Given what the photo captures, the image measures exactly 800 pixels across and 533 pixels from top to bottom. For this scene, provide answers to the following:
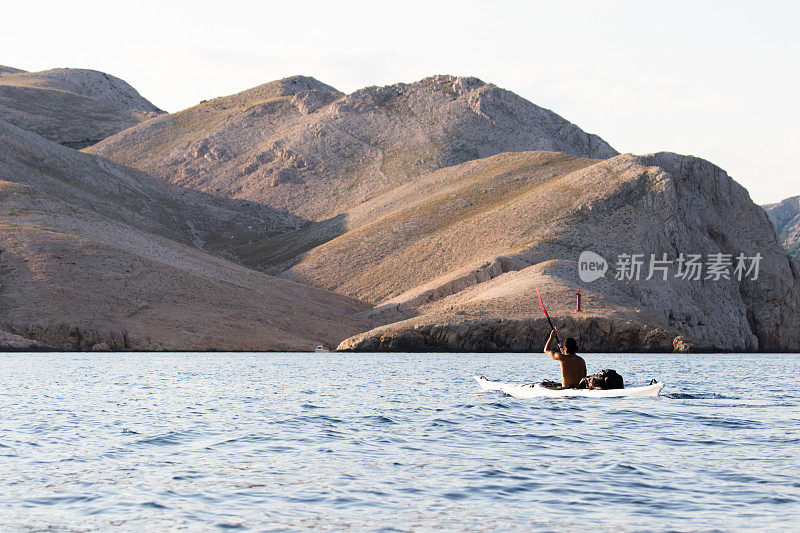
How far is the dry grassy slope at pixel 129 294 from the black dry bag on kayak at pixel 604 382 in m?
60.2

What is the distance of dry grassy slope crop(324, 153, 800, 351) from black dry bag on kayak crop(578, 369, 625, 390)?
2141 inches

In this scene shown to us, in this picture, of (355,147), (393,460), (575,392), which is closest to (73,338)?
(575,392)

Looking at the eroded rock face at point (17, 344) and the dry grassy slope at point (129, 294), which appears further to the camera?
the dry grassy slope at point (129, 294)

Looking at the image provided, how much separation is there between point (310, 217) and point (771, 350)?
85695 mm

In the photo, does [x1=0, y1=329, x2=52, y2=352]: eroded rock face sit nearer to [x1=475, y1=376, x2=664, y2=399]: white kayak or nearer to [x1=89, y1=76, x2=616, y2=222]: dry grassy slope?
[x1=475, y1=376, x2=664, y2=399]: white kayak

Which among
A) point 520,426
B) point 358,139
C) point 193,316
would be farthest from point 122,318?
point 358,139

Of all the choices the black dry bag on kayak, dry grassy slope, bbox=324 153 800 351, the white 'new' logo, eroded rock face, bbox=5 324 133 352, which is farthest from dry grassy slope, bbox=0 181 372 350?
the black dry bag on kayak

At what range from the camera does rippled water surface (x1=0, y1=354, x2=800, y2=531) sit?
608 inches

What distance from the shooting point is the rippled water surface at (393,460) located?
15453 mm

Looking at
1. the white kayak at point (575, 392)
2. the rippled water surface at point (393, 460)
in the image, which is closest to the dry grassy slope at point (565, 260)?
the rippled water surface at point (393, 460)

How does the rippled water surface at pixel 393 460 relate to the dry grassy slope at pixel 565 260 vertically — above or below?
below

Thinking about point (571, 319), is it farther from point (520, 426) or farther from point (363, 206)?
point (363, 206)

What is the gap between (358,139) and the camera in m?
188

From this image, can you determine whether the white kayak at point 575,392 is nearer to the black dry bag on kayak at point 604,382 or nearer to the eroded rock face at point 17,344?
the black dry bag on kayak at point 604,382
